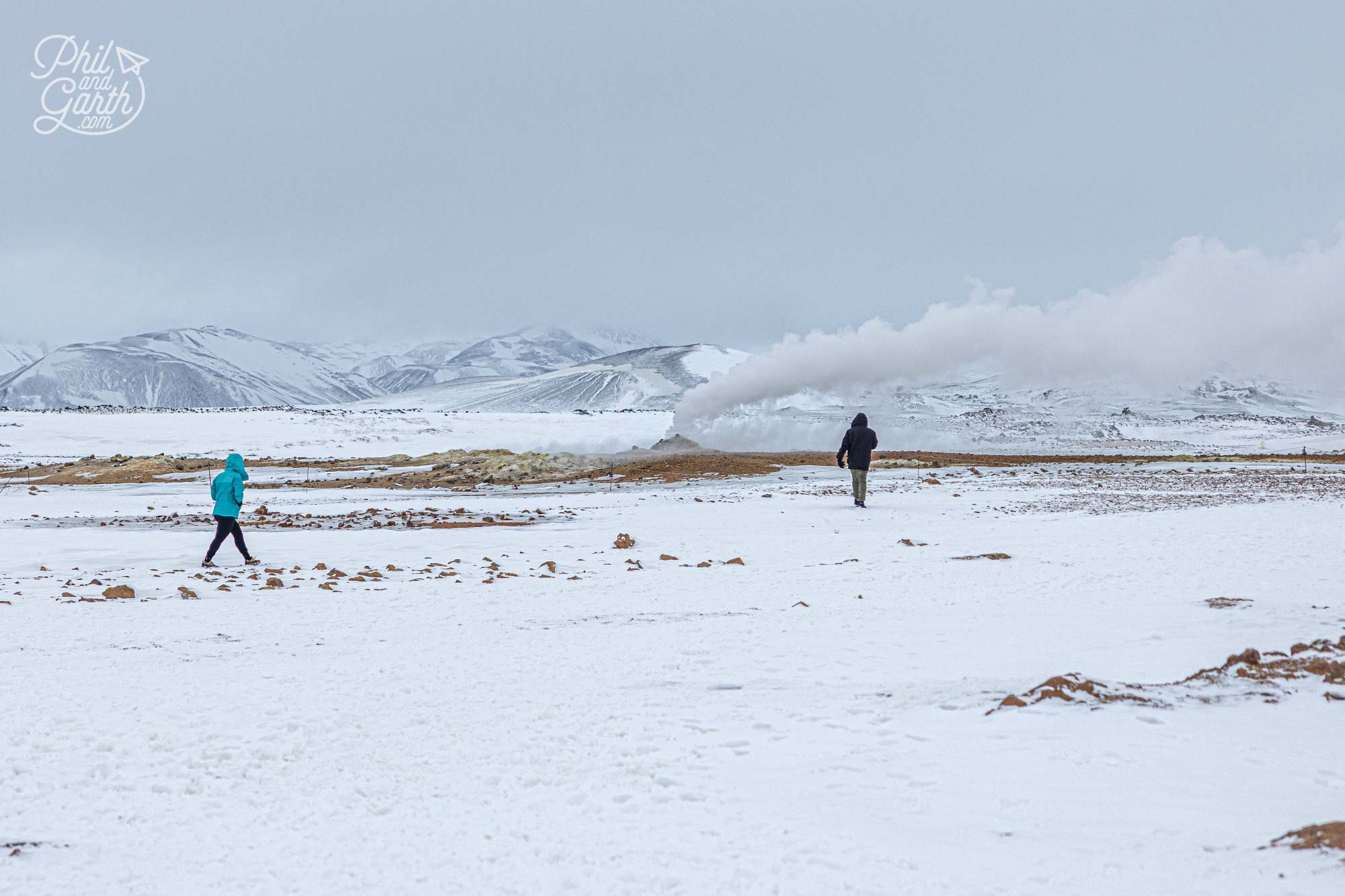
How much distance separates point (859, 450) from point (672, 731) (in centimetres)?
1710

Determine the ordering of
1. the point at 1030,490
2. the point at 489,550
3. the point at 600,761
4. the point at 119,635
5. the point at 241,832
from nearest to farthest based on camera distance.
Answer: the point at 241,832
the point at 600,761
the point at 119,635
the point at 489,550
the point at 1030,490

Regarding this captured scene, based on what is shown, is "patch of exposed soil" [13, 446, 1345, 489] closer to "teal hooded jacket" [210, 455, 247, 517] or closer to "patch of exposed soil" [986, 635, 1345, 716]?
"teal hooded jacket" [210, 455, 247, 517]

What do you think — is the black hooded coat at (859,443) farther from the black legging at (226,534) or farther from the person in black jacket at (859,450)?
the black legging at (226,534)

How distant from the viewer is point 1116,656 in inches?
316

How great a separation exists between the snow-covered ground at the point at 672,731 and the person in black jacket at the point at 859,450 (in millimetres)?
8290

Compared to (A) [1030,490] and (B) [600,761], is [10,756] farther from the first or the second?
(A) [1030,490]

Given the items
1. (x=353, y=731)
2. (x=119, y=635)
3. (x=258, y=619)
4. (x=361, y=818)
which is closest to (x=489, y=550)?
(x=258, y=619)

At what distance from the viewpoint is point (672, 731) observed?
6508mm

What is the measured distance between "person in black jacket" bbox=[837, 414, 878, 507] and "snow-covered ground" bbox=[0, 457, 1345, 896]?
8.29 metres

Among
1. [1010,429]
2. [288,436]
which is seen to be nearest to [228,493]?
[288,436]

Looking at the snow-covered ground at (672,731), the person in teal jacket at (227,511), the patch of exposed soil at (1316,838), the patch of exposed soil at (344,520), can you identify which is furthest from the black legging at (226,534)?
the patch of exposed soil at (1316,838)

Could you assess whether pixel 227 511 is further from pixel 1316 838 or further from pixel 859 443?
pixel 1316 838

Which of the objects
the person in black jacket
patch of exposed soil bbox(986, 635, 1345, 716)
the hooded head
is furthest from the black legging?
the person in black jacket

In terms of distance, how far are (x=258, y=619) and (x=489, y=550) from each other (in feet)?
22.4
